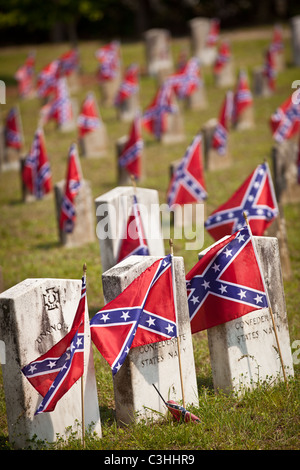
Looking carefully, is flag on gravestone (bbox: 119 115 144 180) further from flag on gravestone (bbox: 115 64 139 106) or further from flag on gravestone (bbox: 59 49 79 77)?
flag on gravestone (bbox: 59 49 79 77)

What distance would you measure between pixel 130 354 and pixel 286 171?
8.12 meters

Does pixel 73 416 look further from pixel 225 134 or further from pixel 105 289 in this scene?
pixel 225 134

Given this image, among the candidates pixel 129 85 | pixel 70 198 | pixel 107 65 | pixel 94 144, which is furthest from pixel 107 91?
pixel 70 198

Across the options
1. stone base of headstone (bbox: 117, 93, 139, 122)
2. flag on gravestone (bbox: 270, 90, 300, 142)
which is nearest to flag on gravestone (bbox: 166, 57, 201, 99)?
stone base of headstone (bbox: 117, 93, 139, 122)

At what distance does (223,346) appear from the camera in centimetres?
687

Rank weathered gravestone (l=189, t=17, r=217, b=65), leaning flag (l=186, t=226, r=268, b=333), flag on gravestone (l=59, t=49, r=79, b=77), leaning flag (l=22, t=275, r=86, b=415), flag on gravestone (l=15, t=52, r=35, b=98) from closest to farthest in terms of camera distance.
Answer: leaning flag (l=22, t=275, r=86, b=415), leaning flag (l=186, t=226, r=268, b=333), flag on gravestone (l=59, t=49, r=79, b=77), flag on gravestone (l=15, t=52, r=35, b=98), weathered gravestone (l=189, t=17, r=217, b=65)

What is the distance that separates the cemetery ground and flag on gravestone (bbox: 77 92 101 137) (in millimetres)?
824

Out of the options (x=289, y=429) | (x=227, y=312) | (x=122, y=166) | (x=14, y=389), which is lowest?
(x=289, y=429)

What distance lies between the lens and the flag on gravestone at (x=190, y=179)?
11.8 m

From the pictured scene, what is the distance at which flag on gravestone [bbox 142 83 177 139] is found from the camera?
17.2 m

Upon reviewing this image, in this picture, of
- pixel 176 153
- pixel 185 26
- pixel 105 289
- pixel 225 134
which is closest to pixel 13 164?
pixel 176 153

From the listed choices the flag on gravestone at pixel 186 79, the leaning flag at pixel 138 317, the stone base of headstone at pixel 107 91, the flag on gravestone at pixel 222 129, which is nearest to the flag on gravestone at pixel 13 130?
the flag on gravestone at pixel 222 129

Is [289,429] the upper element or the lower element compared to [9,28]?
lower

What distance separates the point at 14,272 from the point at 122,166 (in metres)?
5.16
